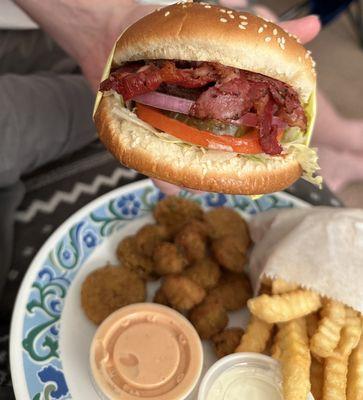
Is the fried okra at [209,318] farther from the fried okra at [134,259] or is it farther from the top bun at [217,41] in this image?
the top bun at [217,41]

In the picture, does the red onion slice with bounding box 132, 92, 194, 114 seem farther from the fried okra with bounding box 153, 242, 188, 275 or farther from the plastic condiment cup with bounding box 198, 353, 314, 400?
the plastic condiment cup with bounding box 198, 353, 314, 400

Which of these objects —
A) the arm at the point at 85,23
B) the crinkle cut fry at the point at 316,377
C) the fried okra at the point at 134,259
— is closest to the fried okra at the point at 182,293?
the fried okra at the point at 134,259

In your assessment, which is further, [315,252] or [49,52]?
[49,52]

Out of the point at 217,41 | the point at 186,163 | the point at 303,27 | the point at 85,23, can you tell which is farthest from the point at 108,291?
the point at 303,27

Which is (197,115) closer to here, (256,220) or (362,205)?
(256,220)

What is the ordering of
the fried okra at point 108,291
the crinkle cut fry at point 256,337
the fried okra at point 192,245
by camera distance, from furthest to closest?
1. the fried okra at point 192,245
2. the fried okra at point 108,291
3. the crinkle cut fry at point 256,337

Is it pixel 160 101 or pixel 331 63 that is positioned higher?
pixel 160 101

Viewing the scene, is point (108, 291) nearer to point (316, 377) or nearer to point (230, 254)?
point (230, 254)

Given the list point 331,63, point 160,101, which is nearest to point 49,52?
point 160,101
